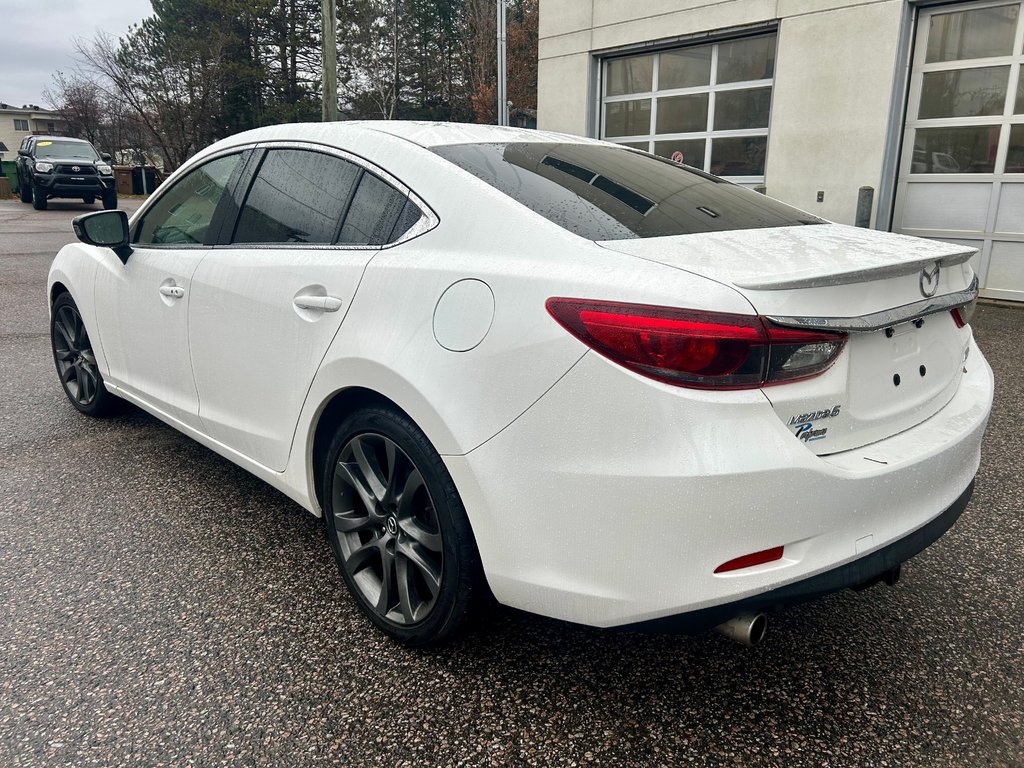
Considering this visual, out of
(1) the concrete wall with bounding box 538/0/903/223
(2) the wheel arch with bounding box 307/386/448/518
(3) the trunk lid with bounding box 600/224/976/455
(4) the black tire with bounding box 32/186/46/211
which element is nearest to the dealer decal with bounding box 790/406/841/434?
(3) the trunk lid with bounding box 600/224/976/455

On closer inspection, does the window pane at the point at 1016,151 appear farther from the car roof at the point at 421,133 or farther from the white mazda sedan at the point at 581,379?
the car roof at the point at 421,133

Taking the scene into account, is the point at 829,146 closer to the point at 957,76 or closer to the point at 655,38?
the point at 957,76

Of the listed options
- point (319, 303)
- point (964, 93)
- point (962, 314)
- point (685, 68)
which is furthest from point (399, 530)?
point (685, 68)

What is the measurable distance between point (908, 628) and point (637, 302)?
1556 mm

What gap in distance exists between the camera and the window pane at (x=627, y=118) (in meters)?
11.9

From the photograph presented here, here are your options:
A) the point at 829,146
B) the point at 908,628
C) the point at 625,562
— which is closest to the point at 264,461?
the point at 625,562

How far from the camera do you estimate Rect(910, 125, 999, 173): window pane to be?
852 centimetres

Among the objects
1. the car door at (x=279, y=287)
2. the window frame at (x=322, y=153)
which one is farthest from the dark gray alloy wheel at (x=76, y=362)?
the window frame at (x=322, y=153)

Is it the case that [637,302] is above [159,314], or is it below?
above

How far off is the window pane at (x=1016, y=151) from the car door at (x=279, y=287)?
8.24m

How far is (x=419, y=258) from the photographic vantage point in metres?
2.23

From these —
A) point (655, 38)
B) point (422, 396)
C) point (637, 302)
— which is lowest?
point (422, 396)

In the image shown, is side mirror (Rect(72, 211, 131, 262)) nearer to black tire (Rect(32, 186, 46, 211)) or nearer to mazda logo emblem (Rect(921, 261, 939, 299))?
mazda logo emblem (Rect(921, 261, 939, 299))

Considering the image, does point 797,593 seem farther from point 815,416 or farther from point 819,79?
point 819,79
